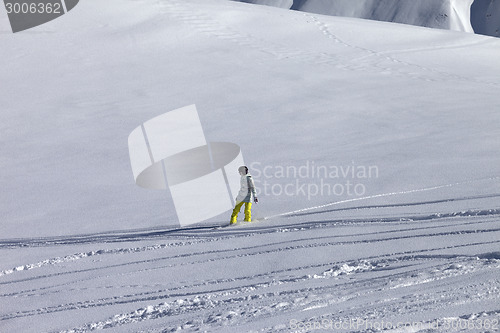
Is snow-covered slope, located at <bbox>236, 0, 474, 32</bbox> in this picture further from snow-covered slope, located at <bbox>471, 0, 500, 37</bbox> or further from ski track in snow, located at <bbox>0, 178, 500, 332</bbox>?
ski track in snow, located at <bbox>0, 178, 500, 332</bbox>

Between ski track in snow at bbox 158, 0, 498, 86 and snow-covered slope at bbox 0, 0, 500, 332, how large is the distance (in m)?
0.09

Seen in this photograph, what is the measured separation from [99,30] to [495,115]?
45.0ft

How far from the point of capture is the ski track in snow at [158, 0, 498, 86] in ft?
54.7

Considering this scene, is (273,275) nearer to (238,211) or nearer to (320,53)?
(238,211)

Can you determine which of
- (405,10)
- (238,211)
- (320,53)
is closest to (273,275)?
(238,211)

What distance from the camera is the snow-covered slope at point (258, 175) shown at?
5.33 meters

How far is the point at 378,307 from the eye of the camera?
4.82m

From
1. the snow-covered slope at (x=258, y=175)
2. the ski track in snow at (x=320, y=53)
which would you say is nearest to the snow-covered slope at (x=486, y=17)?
the snow-covered slope at (x=258, y=175)

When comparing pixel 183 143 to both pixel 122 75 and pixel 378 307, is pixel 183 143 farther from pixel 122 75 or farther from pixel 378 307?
pixel 378 307

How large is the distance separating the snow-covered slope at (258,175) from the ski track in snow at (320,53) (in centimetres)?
9

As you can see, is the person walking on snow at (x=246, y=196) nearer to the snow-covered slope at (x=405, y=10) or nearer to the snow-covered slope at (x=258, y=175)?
the snow-covered slope at (x=258, y=175)

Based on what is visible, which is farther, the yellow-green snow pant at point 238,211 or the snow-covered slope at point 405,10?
the snow-covered slope at point 405,10

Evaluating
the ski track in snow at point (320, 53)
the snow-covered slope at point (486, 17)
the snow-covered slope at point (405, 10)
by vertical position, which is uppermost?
the ski track in snow at point (320, 53)

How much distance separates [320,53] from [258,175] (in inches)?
389
